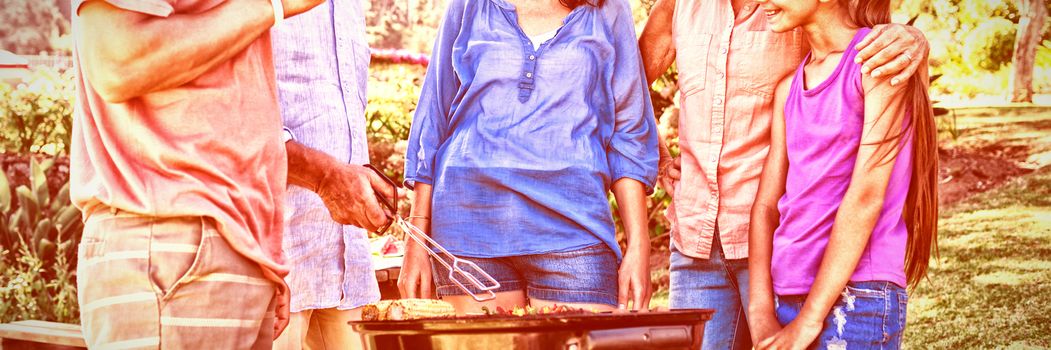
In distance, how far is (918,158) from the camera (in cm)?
284

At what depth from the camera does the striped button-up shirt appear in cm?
291

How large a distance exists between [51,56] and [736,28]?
18.2 ft

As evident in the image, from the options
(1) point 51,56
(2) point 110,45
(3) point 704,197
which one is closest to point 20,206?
(1) point 51,56

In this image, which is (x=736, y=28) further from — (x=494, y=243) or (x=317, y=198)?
(x=317, y=198)

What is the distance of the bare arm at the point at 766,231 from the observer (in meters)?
2.96

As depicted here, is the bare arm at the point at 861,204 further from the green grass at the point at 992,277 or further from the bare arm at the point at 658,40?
the green grass at the point at 992,277

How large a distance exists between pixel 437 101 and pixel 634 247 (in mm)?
742

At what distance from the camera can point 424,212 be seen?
3.25 m

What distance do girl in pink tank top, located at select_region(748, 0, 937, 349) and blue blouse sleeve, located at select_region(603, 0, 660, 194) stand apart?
0.35 meters

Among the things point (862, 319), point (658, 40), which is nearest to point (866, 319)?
point (862, 319)

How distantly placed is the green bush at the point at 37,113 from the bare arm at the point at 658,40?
4.95 m

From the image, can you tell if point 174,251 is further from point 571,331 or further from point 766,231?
point 766,231

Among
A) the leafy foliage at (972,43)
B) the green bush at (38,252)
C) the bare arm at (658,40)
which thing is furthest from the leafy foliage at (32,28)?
the leafy foliage at (972,43)

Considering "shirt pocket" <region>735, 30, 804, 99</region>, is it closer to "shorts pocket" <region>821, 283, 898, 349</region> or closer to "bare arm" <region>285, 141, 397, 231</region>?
"shorts pocket" <region>821, 283, 898, 349</region>
